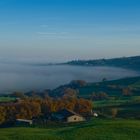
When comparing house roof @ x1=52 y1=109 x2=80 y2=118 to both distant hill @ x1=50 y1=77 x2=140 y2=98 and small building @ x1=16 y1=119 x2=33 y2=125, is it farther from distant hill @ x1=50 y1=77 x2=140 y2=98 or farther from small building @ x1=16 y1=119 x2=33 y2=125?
distant hill @ x1=50 y1=77 x2=140 y2=98

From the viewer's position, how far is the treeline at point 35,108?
236ft

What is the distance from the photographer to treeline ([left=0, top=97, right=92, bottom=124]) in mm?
71812

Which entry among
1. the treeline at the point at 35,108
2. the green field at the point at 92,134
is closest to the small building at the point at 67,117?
the treeline at the point at 35,108

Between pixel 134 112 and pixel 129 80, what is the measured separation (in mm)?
87131

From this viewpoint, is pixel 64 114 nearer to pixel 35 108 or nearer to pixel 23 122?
pixel 35 108

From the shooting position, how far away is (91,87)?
14988 cm

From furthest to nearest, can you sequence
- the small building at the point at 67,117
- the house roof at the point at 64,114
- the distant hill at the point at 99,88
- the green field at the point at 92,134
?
the distant hill at the point at 99,88, the house roof at the point at 64,114, the small building at the point at 67,117, the green field at the point at 92,134

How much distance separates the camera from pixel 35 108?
74250 mm

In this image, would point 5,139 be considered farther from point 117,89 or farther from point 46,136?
point 117,89

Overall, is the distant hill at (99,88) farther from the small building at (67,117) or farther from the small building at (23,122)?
the small building at (23,122)

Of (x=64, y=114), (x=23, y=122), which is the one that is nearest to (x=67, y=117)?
(x=64, y=114)

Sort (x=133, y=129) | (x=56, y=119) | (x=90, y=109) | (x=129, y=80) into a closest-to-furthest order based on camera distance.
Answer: (x=133, y=129) → (x=56, y=119) → (x=90, y=109) → (x=129, y=80)

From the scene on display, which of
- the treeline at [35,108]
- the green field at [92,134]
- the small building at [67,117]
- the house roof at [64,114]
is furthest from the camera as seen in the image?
the treeline at [35,108]

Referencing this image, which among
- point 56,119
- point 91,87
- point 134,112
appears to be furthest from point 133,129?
point 91,87
